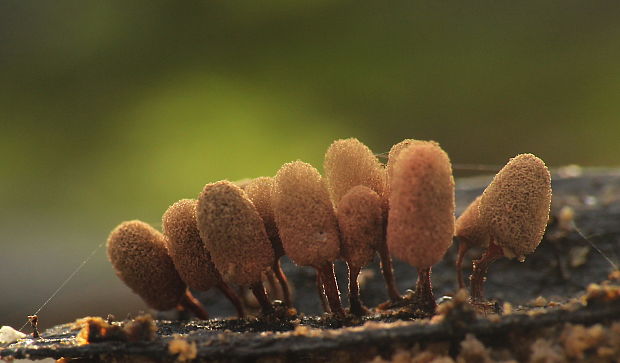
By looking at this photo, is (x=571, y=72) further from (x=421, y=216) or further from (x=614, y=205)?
(x=421, y=216)

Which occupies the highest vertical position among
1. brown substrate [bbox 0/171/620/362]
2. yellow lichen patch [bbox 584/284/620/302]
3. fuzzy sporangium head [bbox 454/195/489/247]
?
fuzzy sporangium head [bbox 454/195/489/247]

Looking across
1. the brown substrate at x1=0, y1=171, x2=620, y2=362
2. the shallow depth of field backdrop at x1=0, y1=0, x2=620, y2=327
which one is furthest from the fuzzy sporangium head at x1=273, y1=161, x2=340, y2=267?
the shallow depth of field backdrop at x1=0, y1=0, x2=620, y2=327

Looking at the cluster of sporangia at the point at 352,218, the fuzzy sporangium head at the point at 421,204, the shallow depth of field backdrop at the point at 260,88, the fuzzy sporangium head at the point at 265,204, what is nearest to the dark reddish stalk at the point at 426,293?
the cluster of sporangia at the point at 352,218

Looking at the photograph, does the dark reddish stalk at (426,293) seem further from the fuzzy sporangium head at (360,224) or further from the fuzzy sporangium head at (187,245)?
the fuzzy sporangium head at (187,245)

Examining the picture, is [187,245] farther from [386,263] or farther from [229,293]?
[386,263]

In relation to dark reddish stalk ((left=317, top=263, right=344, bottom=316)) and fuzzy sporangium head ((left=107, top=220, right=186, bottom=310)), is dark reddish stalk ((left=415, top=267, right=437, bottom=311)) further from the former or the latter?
fuzzy sporangium head ((left=107, top=220, right=186, bottom=310))
